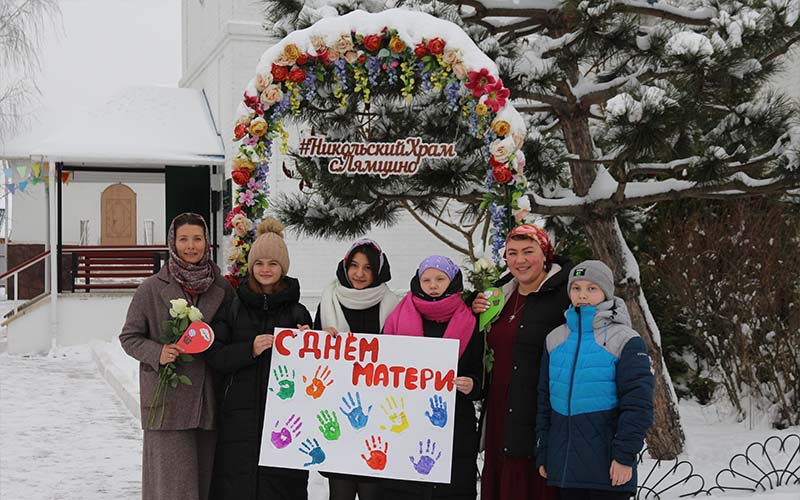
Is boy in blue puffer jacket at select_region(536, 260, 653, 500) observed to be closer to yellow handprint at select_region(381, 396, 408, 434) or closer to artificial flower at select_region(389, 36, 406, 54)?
yellow handprint at select_region(381, 396, 408, 434)

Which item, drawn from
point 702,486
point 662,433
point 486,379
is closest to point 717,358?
point 662,433

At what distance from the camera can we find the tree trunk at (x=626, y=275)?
612 centimetres

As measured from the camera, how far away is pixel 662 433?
6.11m

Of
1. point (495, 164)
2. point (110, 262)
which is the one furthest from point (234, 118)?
point (495, 164)

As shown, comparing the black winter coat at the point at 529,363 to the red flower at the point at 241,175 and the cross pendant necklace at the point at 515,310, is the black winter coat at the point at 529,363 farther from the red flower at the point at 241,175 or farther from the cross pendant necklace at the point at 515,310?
the red flower at the point at 241,175

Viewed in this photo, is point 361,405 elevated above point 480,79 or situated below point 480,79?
below

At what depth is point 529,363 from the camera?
11.5ft

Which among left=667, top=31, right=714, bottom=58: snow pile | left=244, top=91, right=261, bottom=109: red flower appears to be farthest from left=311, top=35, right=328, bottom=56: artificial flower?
left=667, top=31, right=714, bottom=58: snow pile

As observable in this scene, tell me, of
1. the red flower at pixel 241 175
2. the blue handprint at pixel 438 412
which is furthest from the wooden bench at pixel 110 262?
the blue handprint at pixel 438 412

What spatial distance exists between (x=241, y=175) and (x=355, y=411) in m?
1.49

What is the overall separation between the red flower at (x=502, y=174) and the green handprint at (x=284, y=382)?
1.45 m

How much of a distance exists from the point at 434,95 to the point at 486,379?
8.44ft

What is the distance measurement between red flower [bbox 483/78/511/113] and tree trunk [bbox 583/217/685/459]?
220cm

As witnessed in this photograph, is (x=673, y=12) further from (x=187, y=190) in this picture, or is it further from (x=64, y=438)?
(x=187, y=190)
